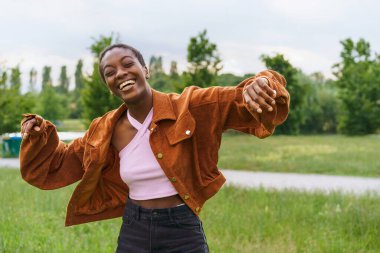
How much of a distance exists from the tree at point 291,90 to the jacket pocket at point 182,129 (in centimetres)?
2961

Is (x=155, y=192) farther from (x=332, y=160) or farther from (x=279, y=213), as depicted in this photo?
(x=332, y=160)

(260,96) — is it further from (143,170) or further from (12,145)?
(12,145)

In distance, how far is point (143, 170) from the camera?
7.76ft

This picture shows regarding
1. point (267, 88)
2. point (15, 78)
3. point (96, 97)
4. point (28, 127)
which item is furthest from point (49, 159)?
point (15, 78)

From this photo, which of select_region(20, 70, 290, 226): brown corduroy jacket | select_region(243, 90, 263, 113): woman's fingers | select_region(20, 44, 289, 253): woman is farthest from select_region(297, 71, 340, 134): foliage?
select_region(243, 90, 263, 113): woman's fingers

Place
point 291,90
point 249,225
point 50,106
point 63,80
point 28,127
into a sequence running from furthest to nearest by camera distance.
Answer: point 63,80 → point 50,106 → point 291,90 → point 249,225 → point 28,127

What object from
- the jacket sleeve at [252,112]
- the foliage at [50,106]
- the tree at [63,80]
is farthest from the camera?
the tree at [63,80]

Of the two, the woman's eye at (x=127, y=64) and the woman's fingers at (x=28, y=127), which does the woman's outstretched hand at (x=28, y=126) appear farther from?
the woman's eye at (x=127, y=64)

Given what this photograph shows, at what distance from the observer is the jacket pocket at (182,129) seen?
2303 mm

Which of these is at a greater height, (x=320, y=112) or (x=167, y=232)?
(x=167, y=232)

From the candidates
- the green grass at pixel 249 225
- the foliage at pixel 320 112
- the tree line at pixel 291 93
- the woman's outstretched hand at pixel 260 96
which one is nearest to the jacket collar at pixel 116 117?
the woman's outstretched hand at pixel 260 96

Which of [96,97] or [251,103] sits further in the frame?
[96,97]

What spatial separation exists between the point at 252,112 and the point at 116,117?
776mm

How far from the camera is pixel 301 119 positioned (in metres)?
33.8
